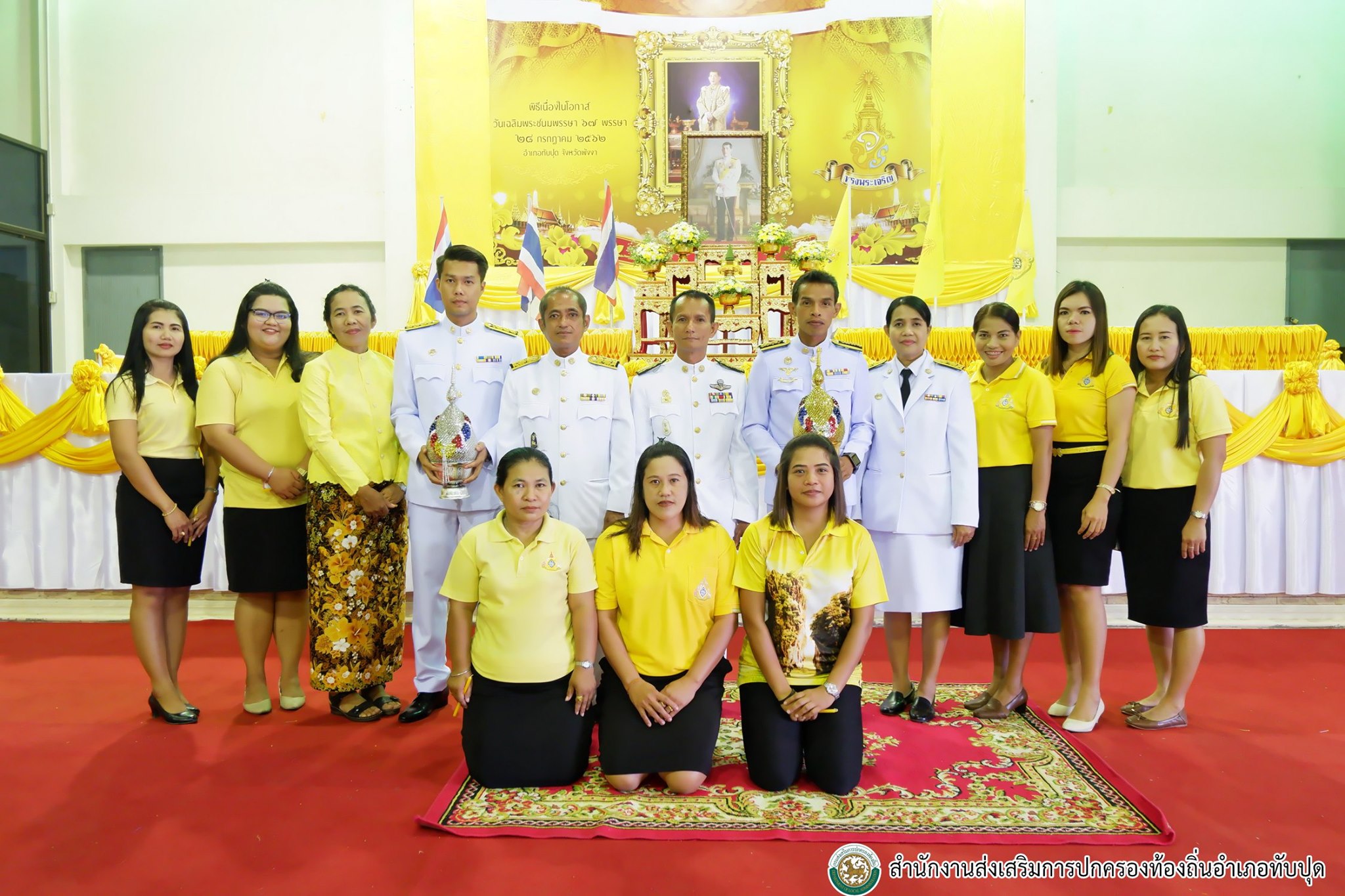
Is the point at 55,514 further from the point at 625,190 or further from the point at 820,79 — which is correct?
the point at 820,79

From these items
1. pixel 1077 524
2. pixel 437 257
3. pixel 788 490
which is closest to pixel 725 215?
pixel 437 257

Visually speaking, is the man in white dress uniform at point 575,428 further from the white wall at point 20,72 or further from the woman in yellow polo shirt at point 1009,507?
the white wall at point 20,72

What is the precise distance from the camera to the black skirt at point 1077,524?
321cm

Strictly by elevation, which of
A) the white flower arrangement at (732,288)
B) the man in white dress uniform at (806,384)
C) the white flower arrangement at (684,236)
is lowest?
the man in white dress uniform at (806,384)

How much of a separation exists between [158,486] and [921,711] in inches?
120

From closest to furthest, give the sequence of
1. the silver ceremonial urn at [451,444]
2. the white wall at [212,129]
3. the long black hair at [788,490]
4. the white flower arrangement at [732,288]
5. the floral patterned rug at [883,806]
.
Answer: the floral patterned rug at [883,806] → the long black hair at [788,490] → the silver ceremonial urn at [451,444] → the white flower arrangement at [732,288] → the white wall at [212,129]

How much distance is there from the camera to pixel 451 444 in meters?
3.04

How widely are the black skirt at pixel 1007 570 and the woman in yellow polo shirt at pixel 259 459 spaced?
263cm

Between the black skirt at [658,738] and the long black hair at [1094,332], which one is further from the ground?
the long black hair at [1094,332]

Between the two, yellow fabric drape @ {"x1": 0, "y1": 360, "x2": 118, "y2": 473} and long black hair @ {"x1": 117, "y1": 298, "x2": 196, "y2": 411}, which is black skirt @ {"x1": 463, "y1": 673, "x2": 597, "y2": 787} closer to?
long black hair @ {"x1": 117, "y1": 298, "x2": 196, "y2": 411}

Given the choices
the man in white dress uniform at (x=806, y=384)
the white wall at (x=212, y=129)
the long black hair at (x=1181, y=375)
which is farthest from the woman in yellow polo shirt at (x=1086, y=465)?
the white wall at (x=212, y=129)

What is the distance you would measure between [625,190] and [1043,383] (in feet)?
23.1

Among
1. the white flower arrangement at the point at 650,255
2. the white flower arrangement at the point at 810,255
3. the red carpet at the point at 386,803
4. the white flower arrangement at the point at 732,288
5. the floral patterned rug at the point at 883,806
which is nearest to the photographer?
the red carpet at the point at 386,803

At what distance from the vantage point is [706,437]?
3.25 metres
